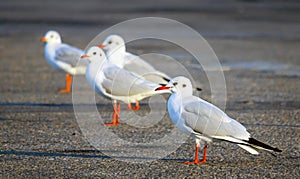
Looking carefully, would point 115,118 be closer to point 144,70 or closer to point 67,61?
point 144,70

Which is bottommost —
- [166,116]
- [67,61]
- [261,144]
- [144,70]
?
[166,116]

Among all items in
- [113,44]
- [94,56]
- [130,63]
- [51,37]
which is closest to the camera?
[94,56]

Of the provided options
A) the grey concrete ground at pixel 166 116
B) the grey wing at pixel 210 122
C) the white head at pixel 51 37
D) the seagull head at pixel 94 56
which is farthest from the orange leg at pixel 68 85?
the grey wing at pixel 210 122

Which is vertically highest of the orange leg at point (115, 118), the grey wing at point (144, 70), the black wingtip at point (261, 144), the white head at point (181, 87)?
the white head at point (181, 87)

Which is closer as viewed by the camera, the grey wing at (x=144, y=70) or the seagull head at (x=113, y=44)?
the grey wing at (x=144, y=70)

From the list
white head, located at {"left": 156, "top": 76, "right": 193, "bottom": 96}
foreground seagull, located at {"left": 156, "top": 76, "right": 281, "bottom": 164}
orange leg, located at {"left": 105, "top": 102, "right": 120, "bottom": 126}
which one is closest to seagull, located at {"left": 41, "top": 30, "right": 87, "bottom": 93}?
orange leg, located at {"left": 105, "top": 102, "right": 120, "bottom": 126}

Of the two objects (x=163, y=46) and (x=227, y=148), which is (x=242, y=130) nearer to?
(x=227, y=148)

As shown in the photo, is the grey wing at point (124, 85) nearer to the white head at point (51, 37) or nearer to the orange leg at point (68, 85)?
the orange leg at point (68, 85)

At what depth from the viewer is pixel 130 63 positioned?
423 inches

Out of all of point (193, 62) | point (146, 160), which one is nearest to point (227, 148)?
point (146, 160)

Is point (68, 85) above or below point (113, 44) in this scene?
below

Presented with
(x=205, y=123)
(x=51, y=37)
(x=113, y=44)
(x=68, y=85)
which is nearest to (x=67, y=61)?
(x=68, y=85)

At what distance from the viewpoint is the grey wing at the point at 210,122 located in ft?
21.6

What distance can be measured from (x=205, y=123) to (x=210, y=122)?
0.05m
